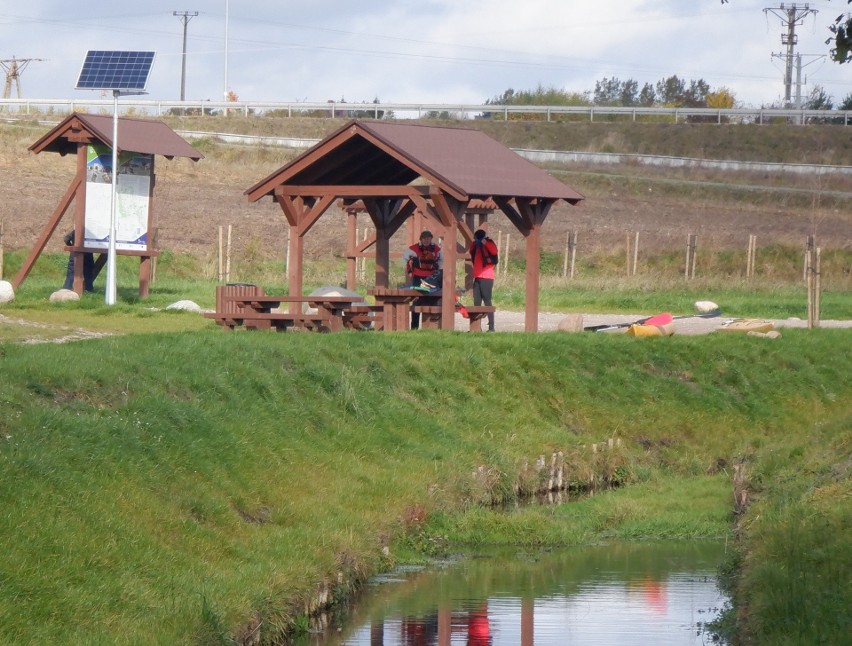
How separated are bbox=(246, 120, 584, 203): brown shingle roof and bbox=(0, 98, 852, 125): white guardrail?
5017 centimetres

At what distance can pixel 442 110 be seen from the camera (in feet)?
240

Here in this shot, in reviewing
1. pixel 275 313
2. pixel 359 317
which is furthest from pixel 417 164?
pixel 275 313

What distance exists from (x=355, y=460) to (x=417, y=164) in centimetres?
699

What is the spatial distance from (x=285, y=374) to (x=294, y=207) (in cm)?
691

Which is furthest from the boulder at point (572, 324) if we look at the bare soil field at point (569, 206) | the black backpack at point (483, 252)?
the bare soil field at point (569, 206)

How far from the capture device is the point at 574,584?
444 inches

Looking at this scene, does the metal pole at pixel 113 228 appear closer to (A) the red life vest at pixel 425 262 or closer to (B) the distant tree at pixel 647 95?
(A) the red life vest at pixel 425 262

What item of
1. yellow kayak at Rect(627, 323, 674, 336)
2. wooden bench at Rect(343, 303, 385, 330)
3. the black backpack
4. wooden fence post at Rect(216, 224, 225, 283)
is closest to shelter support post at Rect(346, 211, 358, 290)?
the black backpack

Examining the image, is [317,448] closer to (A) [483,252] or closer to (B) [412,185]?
(B) [412,185]

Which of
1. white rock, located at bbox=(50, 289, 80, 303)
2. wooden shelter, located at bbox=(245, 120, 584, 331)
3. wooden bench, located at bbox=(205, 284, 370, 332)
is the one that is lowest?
white rock, located at bbox=(50, 289, 80, 303)

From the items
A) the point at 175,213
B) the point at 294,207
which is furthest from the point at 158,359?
the point at 175,213

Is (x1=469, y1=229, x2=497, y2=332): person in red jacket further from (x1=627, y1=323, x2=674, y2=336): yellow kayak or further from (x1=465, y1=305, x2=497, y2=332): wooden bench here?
(x1=627, y1=323, x2=674, y2=336): yellow kayak

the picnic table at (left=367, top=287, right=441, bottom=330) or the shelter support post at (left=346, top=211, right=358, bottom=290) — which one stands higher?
the shelter support post at (left=346, top=211, right=358, bottom=290)

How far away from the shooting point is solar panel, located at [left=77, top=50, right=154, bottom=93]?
25.1 metres
